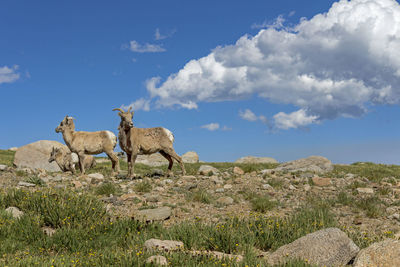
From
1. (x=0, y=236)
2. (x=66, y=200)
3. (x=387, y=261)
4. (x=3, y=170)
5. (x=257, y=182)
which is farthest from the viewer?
(x=3, y=170)

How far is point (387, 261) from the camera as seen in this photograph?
16.4ft

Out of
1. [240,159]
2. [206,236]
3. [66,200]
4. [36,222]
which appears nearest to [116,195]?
[66,200]

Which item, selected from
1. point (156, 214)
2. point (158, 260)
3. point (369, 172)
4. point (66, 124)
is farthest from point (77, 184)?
point (369, 172)

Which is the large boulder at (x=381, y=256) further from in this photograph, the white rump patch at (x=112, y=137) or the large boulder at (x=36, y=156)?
the large boulder at (x=36, y=156)

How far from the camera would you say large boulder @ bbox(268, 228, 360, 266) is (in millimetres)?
5719

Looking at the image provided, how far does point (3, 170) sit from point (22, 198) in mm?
7951

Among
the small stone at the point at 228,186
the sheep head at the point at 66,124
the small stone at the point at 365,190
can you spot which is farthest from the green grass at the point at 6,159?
the small stone at the point at 365,190

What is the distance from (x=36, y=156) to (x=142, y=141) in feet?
42.8

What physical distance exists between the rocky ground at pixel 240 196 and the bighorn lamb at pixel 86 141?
2.45m

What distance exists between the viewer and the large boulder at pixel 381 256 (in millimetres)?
5004

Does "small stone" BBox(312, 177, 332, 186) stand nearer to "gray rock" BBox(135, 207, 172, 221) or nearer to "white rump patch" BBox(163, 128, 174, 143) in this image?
"white rump patch" BBox(163, 128, 174, 143)

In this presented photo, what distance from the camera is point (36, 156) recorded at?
995 inches

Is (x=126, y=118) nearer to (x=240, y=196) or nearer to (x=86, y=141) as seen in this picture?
(x=86, y=141)

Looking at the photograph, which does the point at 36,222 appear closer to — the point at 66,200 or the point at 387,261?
the point at 66,200
